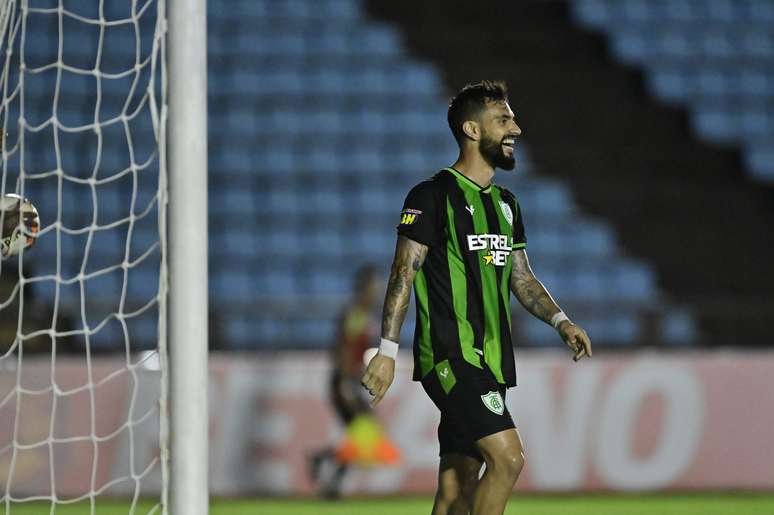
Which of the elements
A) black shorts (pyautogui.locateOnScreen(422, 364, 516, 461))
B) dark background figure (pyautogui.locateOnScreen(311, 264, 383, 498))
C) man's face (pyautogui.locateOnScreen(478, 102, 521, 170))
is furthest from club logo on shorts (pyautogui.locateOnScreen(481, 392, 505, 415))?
dark background figure (pyautogui.locateOnScreen(311, 264, 383, 498))

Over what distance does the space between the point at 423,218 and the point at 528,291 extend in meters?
0.53

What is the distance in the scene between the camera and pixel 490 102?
4168 mm

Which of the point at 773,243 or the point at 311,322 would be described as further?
the point at 773,243

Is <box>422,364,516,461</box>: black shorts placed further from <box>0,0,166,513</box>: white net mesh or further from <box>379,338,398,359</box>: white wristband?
<box>0,0,166,513</box>: white net mesh

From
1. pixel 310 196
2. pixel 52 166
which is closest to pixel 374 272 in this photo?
pixel 310 196

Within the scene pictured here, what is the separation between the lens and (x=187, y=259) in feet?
11.9

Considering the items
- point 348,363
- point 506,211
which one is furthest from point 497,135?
point 348,363

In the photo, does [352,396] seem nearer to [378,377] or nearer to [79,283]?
[79,283]

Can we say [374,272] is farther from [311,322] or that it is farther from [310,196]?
[310,196]

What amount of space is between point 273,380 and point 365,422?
725 millimetres

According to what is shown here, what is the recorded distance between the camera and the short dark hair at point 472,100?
4172mm

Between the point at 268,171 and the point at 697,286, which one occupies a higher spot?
the point at 268,171

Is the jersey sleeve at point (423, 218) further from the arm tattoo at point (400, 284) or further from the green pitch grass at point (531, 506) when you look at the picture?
the green pitch grass at point (531, 506)

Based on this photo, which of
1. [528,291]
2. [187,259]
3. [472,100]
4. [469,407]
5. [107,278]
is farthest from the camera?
[107,278]
